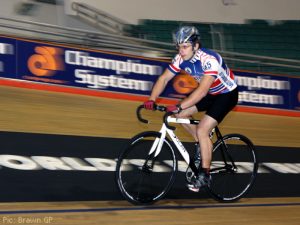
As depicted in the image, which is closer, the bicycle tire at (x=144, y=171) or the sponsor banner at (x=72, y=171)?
the bicycle tire at (x=144, y=171)

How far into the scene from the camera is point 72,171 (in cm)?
497

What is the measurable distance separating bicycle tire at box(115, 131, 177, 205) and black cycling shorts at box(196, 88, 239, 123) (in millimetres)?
512

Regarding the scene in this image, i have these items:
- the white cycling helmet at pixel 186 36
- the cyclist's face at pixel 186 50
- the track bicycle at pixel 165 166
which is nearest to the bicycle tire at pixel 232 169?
the track bicycle at pixel 165 166

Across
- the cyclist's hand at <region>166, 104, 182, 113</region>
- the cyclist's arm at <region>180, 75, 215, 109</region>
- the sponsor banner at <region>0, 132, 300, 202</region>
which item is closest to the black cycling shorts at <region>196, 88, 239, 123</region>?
the cyclist's arm at <region>180, 75, 215, 109</region>

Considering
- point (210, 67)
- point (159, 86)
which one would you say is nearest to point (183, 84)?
point (159, 86)

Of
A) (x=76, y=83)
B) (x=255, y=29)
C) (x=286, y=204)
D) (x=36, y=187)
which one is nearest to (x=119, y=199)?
(x=36, y=187)

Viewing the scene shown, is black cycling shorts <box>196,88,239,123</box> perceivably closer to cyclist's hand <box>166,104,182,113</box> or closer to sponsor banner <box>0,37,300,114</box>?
cyclist's hand <box>166,104,182,113</box>

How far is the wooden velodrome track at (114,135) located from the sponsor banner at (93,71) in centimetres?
38

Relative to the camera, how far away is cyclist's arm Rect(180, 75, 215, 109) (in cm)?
426

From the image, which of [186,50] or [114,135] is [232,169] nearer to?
[186,50]

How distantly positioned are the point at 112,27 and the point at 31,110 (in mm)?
7667

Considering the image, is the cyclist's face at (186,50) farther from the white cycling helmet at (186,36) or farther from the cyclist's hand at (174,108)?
the cyclist's hand at (174,108)

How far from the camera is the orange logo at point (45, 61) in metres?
8.85

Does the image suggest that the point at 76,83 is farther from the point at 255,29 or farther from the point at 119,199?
the point at 255,29
